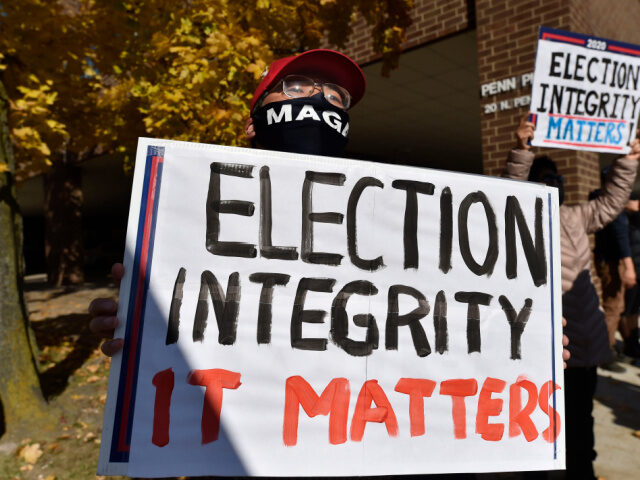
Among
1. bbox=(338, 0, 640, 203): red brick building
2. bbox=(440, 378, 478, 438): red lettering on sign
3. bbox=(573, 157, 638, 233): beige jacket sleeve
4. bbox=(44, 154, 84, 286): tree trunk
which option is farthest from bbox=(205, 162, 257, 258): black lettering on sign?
bbox=(44, 154, 84, 286): tree trunk

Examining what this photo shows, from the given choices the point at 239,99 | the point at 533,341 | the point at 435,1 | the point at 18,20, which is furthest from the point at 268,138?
the point at 435,1

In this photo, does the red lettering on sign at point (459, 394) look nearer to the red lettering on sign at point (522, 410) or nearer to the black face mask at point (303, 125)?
the red lettering on sign at point (522, 410)

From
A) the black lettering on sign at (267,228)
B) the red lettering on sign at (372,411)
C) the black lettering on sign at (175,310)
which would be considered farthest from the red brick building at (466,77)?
the black lettering on sign at (175,310)

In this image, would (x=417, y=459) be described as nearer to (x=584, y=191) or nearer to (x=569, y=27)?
(x=584, y=191)

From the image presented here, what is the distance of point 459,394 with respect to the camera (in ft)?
5.18

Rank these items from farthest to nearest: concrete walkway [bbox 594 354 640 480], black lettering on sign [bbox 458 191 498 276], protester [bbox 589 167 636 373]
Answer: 1. protester [bbox 589 167 636 373]
2. concrete walkway [bbox 594 354 640 480]
3. black lettering on sign [bbox 458 191 498 276]

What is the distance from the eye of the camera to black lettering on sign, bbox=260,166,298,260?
4.91ft

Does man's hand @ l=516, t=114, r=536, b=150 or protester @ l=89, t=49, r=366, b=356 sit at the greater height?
man's hand @ l=516, t=114, r=536, b=150

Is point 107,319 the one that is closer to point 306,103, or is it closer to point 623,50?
point 306,103

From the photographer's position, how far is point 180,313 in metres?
1.42

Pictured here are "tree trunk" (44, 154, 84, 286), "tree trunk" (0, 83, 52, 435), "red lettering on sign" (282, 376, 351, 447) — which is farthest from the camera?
"tree trunk" (44, 154, 84, 286)

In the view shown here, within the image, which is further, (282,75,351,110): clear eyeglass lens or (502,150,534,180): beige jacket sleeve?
(502,150,534,180): beige jacket sleeve

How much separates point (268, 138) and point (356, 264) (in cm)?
63

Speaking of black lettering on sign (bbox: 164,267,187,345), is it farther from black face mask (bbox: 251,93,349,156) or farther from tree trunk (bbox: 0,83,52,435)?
tree trunk (bbox: 0,83,52,435)
